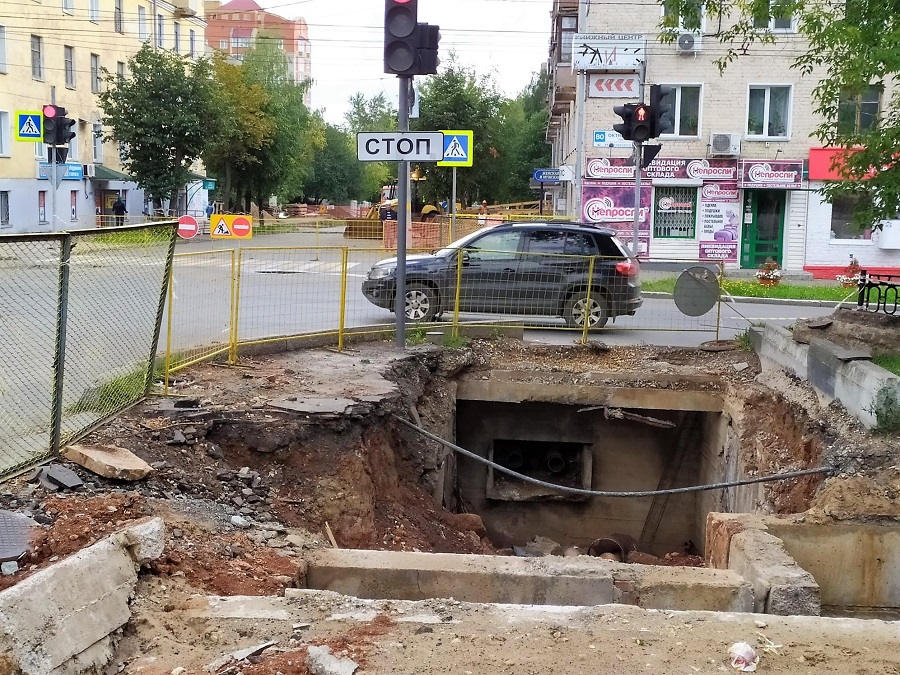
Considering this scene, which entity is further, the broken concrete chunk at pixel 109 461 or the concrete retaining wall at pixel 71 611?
the broken concrete chunk at pixel 109 461

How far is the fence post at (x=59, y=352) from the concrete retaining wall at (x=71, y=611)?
1.89 meters

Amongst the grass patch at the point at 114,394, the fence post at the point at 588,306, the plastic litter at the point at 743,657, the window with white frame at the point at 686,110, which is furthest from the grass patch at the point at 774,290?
the plastic litter at the point at 743,657

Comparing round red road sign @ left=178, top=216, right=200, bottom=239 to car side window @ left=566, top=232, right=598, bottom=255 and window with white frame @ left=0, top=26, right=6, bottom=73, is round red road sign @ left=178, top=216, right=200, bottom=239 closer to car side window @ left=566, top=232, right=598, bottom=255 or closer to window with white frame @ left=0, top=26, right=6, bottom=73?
car side window @ left=566, top=232, right=598, bottom=255

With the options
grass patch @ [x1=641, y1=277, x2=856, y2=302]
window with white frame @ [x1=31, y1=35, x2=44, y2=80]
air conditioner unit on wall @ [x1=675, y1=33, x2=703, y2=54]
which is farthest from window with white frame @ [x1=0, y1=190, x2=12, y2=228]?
grass patch @ [x1=641, y1=277, x2=856, y2=302]

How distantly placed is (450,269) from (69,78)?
1328 inches

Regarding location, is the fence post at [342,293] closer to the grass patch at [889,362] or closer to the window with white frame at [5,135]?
the grass patch at [889,362]

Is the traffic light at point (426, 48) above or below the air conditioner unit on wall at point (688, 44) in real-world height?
below

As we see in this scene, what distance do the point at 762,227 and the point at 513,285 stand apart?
Answer: 17595mm

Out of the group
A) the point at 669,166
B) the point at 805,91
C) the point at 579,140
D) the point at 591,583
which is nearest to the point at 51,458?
the point at 591,583

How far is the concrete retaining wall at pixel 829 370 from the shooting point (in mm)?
7629

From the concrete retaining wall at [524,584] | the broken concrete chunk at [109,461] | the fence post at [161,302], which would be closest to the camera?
the concrete retaining wall at [524,584]

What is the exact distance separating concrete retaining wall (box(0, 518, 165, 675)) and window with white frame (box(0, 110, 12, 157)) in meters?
34.6

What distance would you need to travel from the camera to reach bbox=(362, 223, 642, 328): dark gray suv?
1280 centimetres

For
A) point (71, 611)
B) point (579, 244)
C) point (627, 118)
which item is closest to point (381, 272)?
point (579, 244)
